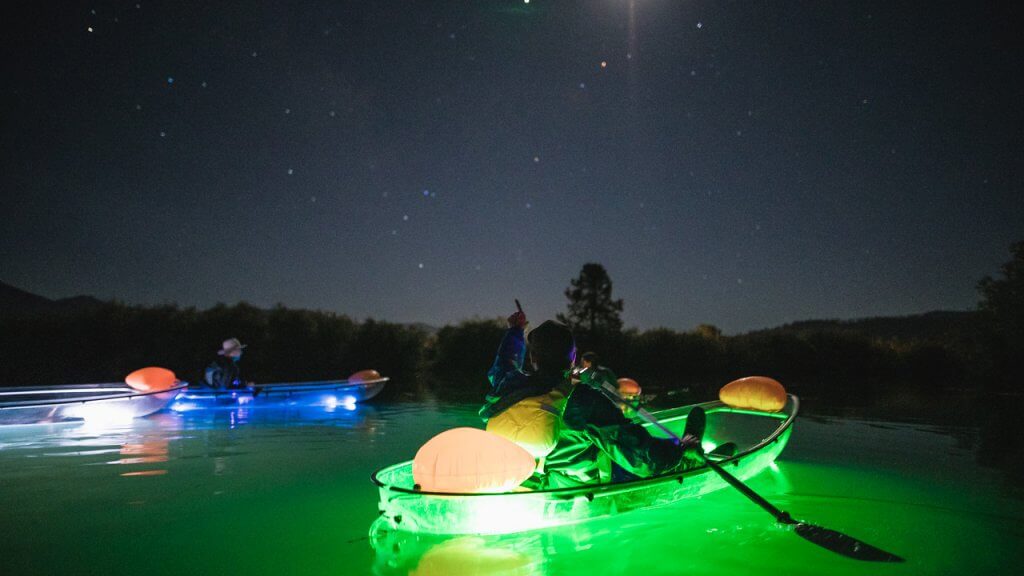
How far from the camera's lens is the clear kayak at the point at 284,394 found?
1347cm

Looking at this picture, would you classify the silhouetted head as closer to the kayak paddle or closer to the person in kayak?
the person in kayak

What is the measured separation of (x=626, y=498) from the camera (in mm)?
4277

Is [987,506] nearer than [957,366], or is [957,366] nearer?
[987,506]

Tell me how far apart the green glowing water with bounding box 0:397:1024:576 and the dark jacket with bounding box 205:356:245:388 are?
4.87 meters

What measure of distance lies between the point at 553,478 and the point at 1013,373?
1123 inches

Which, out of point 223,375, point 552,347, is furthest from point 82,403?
point 552,347

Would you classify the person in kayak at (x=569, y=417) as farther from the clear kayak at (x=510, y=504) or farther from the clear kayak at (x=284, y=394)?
the clear kayak at (x=284, y=394)

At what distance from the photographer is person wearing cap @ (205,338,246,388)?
45.2 feet

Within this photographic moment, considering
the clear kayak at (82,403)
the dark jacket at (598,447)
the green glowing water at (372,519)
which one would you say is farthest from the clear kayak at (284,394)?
the dark jacket at (598,447)

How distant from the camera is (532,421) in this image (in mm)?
4211

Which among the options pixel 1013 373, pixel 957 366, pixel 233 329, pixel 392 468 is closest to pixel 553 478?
pixel 392 468

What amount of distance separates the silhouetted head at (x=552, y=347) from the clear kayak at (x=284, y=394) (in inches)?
453

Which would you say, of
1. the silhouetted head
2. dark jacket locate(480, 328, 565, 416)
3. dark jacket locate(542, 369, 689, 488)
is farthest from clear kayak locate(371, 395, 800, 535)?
the silhouetted head

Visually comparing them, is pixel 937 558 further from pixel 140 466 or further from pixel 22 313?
pixel 22 313
